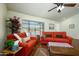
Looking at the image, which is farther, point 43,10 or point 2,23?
point 43,10

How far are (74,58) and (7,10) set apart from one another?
5.52ft

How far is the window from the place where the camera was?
7.21 feet

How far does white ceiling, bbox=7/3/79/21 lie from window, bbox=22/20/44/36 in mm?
188

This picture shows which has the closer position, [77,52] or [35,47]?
[77,52]

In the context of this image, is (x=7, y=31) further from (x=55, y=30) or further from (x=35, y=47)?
(x=55, y=30)

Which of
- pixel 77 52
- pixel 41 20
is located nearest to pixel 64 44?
pixel 77 52

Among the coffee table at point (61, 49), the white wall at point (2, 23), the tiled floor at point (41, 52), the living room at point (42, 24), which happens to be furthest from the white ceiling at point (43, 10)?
the tiled floor at point (41, 52)

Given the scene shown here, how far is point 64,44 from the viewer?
2205 mm

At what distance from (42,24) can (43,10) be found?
0.31 meters

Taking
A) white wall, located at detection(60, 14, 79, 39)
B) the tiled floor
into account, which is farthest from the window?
white wall, located at detection(60, 14, 79, 39)

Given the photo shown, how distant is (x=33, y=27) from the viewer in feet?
7.36

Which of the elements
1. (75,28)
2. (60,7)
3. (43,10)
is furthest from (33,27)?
(75,28)

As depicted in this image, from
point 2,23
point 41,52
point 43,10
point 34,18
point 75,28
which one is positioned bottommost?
point 41,52

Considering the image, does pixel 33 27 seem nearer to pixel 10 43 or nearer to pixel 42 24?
pixel 42 24
